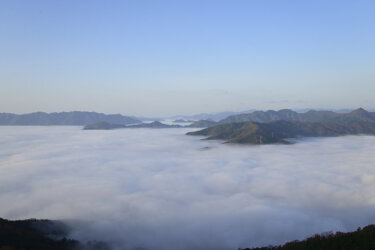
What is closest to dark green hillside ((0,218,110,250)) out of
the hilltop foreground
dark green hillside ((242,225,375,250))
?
the hilltop foreground

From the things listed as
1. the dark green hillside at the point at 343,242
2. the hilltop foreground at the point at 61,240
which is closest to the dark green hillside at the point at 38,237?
the hilltop foreground at the point at 61,240

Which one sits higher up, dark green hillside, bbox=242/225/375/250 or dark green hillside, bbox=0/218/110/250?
dark green hillside, bbox=242/225/375/250

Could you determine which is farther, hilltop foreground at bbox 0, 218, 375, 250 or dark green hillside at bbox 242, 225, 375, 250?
hilltop foreground at bbox 0, 218, 375, 250

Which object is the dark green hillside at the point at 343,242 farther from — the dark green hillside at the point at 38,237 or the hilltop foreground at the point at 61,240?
the dark green hillside at the point at 38,237

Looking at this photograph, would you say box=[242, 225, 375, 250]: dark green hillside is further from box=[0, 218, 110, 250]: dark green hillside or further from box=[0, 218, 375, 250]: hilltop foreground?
box=[0, 218, 110, 250]: dark green hillside

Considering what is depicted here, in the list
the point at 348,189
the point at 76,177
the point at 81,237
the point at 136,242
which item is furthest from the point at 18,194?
the point at 348,189

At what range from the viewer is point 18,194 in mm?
159000

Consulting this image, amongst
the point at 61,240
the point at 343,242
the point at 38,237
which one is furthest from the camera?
the point at 61,240

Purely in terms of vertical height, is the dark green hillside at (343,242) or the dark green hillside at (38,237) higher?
the dark green hillside at (343,242)

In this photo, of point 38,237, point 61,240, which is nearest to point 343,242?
point 61,240

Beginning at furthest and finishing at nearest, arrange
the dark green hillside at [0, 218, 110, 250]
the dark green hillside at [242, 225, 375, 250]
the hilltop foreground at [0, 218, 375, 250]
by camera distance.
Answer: the dark green hillside at [0, 218, 110, 250]
the hilltop foreground at [0, 218, 375, 250]
the dark green hillside at [242, 225, 375, 250]

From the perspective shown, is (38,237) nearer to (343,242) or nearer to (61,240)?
(61,240)

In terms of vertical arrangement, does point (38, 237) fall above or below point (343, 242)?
below

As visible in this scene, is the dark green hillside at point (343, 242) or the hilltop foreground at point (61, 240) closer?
the dark green hillside at point (343, 242)
